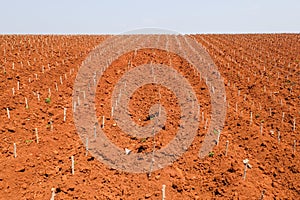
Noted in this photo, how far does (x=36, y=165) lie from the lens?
750 centimetres

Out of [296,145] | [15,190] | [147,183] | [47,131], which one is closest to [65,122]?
[47,131]

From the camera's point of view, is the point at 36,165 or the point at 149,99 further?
the point at 149,99

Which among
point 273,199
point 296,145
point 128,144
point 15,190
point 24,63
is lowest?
point 15,190

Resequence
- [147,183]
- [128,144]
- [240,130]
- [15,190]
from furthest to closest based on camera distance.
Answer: [240,130], [128,144], [147,183], [15,190]

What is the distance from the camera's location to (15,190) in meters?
6.52

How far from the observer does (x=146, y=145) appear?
8750mm

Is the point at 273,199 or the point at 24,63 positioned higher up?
the point at 24,63

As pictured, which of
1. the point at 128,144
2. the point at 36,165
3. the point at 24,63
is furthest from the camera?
the point at 24,63

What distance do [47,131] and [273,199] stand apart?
699 centimetres

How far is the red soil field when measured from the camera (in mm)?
6808

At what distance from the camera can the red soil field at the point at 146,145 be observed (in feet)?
22.3

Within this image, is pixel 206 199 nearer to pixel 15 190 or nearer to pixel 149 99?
pixel 15 190

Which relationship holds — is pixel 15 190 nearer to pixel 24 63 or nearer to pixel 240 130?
pixel 240 130

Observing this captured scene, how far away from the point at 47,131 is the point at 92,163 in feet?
8.54
